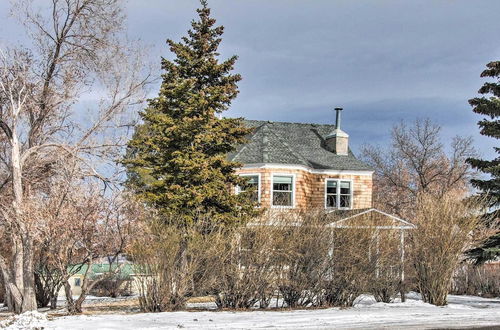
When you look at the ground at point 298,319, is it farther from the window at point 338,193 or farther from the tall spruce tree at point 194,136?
the window at point 338,193

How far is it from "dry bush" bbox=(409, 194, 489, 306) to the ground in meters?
1.23

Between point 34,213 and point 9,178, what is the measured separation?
4657 mm

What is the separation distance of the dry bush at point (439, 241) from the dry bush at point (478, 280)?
22.0 ft

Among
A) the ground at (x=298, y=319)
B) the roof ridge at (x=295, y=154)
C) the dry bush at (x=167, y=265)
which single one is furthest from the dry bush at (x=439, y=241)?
the roof ridge at (x=295, y=154)

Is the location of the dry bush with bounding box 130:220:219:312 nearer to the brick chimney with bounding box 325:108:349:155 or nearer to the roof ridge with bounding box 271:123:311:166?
the roof ridge with bounding box 271:123:311:166

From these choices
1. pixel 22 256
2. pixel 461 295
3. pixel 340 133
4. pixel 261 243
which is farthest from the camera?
pixel 340 133

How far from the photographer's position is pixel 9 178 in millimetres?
18859

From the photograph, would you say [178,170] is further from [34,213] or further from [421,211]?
[421,211]

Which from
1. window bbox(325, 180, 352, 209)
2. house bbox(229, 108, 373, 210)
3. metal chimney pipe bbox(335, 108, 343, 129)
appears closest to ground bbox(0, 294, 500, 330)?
house bbox(229, 108, 373, 210)

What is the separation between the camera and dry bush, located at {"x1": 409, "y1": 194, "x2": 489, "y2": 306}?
1688 centimetres

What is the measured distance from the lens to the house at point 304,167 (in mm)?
28548

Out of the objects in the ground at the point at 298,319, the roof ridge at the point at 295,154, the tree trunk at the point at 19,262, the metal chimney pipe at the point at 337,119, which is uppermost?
the metal chimney pipe at the point at 337,119

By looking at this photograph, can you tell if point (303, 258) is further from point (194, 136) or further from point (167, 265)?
point (194, 136)

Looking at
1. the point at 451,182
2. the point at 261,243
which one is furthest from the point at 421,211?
the point at 451,182
